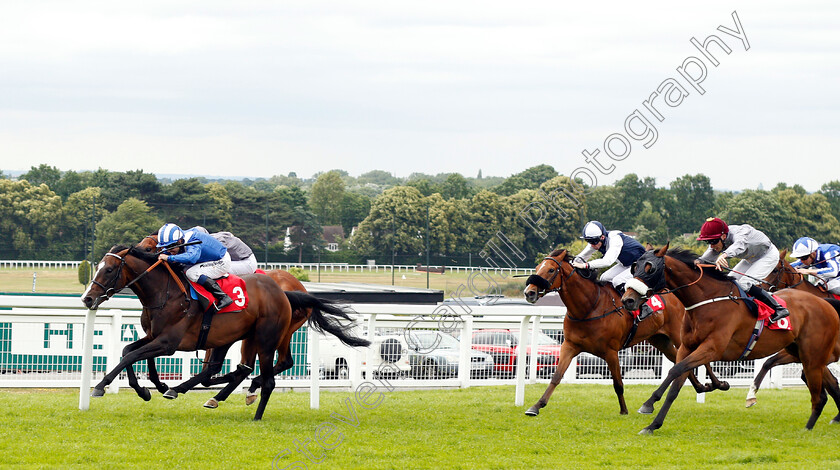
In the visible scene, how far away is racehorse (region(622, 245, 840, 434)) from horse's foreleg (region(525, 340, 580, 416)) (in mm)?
751

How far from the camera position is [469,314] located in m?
10.3

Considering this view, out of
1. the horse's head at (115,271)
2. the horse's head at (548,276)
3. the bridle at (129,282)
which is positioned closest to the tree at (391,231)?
the horse's head at (548,276)

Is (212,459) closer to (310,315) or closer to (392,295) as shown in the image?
(310,315)

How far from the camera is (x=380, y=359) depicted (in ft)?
32.8

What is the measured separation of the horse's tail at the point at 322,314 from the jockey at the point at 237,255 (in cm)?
84

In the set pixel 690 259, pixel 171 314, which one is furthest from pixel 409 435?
pixel 690 259

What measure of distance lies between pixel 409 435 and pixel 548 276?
199cm

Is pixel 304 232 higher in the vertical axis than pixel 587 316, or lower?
higher

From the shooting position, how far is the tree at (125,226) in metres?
47.2

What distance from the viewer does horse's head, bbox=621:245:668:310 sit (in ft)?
22.2

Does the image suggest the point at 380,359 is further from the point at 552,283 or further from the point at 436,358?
the point at 552,283

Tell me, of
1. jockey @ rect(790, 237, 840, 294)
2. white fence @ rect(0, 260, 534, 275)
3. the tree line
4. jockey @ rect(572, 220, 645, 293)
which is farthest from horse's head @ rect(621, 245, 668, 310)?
the tree line

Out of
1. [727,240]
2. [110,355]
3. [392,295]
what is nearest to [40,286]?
[392,295]

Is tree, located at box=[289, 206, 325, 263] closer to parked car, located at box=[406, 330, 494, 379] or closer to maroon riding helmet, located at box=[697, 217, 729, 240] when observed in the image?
parked car, located at box=[406, 330, 494, 379]
